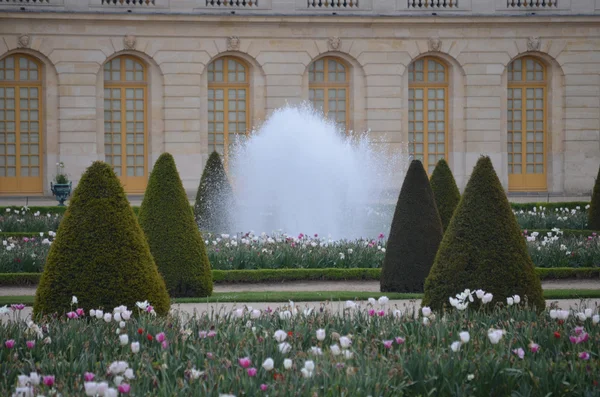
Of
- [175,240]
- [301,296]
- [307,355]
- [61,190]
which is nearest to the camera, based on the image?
[307,355]

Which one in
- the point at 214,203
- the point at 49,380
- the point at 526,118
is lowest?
the point at 49,380

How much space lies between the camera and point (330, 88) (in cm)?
3412

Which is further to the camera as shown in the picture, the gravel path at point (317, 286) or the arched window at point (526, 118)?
the arched window at point (526, 118)

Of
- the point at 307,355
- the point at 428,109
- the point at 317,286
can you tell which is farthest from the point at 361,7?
the point at 307,355

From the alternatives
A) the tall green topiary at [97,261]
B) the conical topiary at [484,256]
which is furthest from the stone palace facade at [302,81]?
the conical topiary at [484,256]

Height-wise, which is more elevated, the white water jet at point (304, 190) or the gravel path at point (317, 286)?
the white water jet at point (304, 190)

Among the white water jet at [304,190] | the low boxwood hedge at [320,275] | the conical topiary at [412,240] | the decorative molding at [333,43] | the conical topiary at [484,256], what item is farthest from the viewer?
the decorative molding at [333,43]

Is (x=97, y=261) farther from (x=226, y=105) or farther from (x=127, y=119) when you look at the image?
(x=226, y=105)

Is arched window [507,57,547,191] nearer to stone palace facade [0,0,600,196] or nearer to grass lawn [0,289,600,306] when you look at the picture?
stone palace facade [0,0,600,196]

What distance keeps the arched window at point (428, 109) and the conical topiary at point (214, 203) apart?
1395 cm

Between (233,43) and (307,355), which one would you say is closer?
(307,355)

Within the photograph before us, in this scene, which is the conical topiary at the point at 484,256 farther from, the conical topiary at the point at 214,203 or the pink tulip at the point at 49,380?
the conical topiary at the point at 214,203

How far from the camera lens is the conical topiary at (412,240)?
1427 cm

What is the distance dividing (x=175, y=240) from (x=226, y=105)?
66.1 feet
